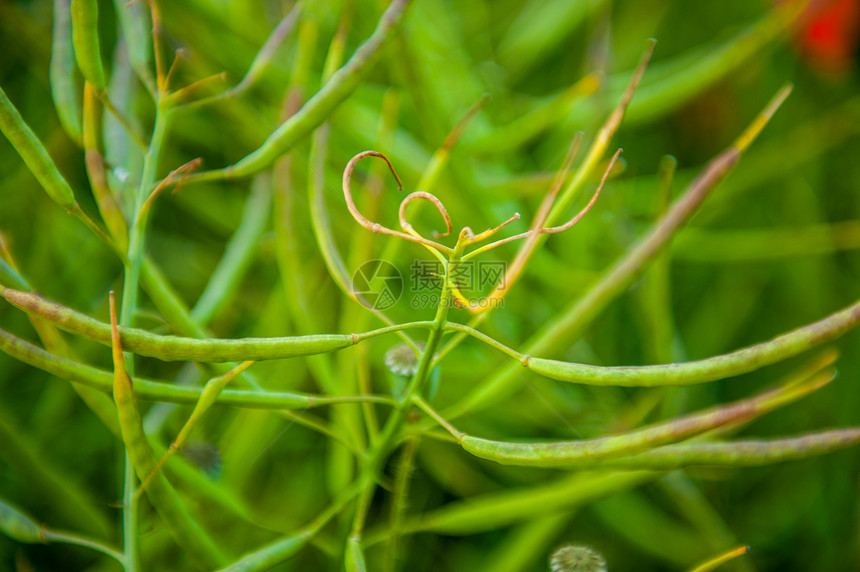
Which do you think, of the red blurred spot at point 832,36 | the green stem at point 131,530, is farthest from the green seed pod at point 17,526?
the red blurred spot at point 832,36

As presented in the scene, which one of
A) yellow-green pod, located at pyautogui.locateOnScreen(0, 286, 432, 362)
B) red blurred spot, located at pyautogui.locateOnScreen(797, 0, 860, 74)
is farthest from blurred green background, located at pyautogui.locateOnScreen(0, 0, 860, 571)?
yellow-green pod, located at pyautogui.locateOnScreen(0, 286, 432, 362)

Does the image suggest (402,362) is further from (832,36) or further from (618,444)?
(832,36)

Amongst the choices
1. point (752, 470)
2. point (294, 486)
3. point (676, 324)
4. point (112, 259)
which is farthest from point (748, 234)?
point (112, 259)

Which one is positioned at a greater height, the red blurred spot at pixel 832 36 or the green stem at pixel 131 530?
the red blurred spot at pixel 832 36

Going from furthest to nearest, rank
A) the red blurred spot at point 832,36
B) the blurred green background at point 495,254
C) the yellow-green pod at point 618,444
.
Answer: the red blurred spot at point 832,36
the blurred green background at point 495,254
the yellow-green pod at point 618,444

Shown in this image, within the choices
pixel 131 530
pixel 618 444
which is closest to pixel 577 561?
pixel 618 444

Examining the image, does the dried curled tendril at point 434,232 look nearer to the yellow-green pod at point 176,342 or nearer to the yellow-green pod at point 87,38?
the yellow-green pod at point 176,342
